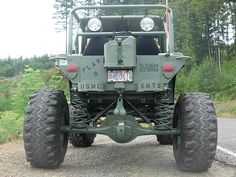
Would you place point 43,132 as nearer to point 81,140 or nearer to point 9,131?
point 81,140

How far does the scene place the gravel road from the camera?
6684 millimetres

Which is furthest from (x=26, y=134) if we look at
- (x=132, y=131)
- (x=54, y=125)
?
(x=132, y=131)

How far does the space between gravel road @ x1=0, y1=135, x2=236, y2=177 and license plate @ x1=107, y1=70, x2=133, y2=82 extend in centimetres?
127

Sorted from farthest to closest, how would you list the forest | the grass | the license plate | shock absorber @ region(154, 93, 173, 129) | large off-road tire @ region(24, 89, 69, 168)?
the forest
the grass
shock absorber @ region(154, 93, 173, 129)
the license plate
large off-road tire @ region(24, 89, 69, 168)

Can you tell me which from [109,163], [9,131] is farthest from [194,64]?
[109,163]

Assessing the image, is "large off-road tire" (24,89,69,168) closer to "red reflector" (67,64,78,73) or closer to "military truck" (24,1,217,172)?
"military truck" (24,1,217,172)

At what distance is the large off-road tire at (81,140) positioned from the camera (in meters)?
9.67

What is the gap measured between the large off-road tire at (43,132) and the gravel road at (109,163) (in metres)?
0.17

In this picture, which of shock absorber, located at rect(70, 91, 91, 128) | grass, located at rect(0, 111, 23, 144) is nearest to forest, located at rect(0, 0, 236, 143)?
grass, located at rect(0, 111, 23, 144)

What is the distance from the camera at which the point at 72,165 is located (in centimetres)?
743

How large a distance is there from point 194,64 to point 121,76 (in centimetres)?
4906

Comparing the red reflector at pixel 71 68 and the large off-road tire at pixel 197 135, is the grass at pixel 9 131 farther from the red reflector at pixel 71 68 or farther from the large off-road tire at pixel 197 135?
the large off-road tire at pixel 197 135

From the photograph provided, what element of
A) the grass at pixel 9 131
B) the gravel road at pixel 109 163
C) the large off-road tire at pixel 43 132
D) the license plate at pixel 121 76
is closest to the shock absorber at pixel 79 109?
the large off-road tire at pixel 43 132

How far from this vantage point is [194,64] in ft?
181
